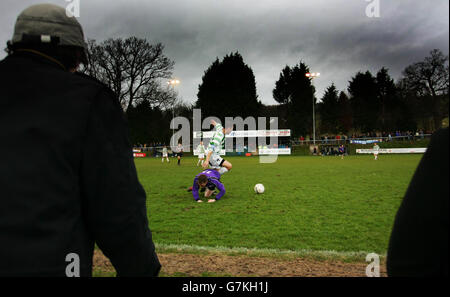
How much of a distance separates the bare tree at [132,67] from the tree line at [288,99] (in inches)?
4.6

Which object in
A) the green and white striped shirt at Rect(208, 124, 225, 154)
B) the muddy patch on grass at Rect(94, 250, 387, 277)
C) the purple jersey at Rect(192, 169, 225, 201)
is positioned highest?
the green and white striped shirt at Rect(208, 124, 225, 154)

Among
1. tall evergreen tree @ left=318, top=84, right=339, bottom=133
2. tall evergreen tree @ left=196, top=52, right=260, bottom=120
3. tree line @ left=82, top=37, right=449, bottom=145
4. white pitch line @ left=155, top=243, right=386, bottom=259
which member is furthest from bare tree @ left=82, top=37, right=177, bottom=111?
tall evergreen tree @ left=318, top=84, right=339, bottom=133

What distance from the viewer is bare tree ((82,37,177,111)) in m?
31.0

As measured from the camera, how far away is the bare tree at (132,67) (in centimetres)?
3103

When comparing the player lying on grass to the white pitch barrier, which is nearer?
the player lying on grass

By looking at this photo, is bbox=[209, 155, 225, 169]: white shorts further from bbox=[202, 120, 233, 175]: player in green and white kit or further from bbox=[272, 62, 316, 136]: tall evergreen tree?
bbox=[272, 62, 316, 136]: tall evergreen tree

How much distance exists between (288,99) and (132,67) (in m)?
48.1

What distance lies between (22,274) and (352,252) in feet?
15.5

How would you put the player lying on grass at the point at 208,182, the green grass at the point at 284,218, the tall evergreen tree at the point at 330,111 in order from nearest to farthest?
the green grass at the point at 284,218 → the player lying on grass at the point at 208,182 → the tall evergreen tree at the point at 330,111

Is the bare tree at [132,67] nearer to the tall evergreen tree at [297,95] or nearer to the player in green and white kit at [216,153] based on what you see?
the player in green and white kit at [216,153]

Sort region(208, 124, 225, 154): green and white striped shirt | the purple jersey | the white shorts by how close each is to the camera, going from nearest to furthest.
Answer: the purple jersey
the white shorts
region(208, 124, 225, 154): green and white striped shirt

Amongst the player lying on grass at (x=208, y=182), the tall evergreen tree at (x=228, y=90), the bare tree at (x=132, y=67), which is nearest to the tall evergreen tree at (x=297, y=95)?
the tall evergreen tree at (x=228, y=90)

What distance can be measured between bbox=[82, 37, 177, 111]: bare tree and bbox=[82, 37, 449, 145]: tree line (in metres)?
0.12

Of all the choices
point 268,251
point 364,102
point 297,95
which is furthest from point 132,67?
point 364,102
